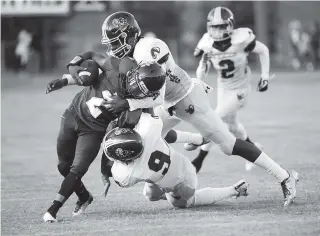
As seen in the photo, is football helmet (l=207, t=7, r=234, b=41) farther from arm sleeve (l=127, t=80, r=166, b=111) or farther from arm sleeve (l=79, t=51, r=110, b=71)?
arm sleeve (l=127, t=80, r=166, b=111)

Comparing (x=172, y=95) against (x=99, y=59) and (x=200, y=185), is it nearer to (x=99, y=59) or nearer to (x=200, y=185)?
(x=99, y=59)

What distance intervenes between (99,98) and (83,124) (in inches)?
10.6

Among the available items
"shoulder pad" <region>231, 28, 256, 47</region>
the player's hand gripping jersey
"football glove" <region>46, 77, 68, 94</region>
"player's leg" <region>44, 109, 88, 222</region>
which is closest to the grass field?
the player's hand gripping jersey

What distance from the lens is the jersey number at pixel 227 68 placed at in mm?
8211

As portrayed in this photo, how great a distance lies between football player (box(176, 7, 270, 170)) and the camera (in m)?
7.98

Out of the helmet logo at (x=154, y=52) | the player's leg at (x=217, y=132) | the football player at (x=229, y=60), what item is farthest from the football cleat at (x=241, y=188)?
the football player at (x=229, y=60)

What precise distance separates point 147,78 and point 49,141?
6184 millimetres

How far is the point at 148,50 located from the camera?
5875mm

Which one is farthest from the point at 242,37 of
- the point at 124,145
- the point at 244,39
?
the point at 124,145

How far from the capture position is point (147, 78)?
5.55 meters

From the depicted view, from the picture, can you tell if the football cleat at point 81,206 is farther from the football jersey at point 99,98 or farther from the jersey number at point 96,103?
the jersey number at point 96,103

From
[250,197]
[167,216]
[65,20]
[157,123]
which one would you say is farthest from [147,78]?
[65,20]

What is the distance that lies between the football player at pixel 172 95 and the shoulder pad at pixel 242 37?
178 centimetres

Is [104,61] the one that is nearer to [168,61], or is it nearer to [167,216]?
[168,61]
